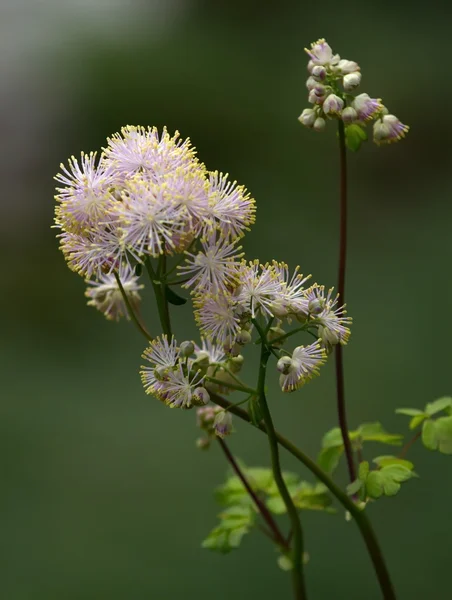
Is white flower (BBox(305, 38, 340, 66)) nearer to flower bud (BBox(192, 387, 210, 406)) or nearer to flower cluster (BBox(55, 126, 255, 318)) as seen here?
flower cluster (BBox(55, 126, 255, 318))

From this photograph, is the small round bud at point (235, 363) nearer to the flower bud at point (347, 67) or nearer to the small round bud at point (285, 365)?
the small round bud at point (285, 365)

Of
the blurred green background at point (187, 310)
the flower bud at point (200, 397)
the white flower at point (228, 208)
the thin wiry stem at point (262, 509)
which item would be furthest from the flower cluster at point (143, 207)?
the blurred green background at point (187, 310)

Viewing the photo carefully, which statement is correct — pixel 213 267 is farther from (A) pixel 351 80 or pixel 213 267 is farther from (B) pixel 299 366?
(A) pixel 351 80

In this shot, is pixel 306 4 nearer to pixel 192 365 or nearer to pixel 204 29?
pixel 204 29

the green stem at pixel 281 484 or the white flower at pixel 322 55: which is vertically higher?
the white flower at pixel 322 55

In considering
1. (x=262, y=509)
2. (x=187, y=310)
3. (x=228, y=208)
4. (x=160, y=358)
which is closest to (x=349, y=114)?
(x=228, y=208)

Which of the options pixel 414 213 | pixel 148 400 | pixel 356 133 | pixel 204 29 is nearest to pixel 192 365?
pixel 356 133

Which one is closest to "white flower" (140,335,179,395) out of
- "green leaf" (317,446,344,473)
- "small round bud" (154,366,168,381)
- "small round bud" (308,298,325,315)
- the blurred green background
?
"small round bud" (154,366,168,381)
